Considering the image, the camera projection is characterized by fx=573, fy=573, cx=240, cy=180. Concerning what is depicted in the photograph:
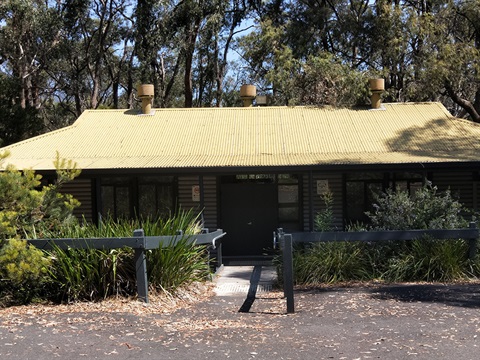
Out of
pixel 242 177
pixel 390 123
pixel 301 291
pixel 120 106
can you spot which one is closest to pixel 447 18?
pixel 390 123

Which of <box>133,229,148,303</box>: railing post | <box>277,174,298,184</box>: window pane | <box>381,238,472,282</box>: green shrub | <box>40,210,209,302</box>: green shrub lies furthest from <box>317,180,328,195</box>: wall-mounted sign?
<box>133,229,148,303</box>: railing post

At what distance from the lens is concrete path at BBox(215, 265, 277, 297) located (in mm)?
9719

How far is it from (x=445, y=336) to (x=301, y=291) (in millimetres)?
3325

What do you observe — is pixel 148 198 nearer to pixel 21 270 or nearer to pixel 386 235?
pixel 386 235

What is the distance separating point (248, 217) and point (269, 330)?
29.1ft

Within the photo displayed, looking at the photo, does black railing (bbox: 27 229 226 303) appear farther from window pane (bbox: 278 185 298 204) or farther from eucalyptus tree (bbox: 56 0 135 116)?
eucalyptus tree (bbox: 56 0 135 116)

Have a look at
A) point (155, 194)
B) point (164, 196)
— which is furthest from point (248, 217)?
point (155, 194)

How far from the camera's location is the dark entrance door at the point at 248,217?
15078 millimetres

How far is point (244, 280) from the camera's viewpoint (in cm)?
1130

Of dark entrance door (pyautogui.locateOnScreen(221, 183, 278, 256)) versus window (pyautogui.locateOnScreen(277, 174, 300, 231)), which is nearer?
dark entrance door (pyautogui.locateOnScreen(221, 183, 278, 256))

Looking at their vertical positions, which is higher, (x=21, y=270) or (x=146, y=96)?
(x=146, y=96)

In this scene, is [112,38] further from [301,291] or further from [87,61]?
[301,291]

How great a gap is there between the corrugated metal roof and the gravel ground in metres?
5.66

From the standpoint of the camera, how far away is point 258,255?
1498 cm
